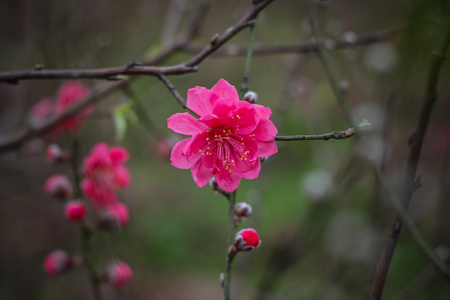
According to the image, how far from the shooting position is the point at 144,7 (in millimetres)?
3350

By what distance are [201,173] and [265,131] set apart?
0.21 m

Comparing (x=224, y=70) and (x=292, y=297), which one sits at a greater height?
(x=224, y=70)

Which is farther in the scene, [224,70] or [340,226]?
[224,70]

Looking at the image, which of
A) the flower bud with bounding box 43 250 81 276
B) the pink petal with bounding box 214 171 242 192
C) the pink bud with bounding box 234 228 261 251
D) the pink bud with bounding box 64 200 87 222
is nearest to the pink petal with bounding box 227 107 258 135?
the pink petal with bounding box 214 171 242 192

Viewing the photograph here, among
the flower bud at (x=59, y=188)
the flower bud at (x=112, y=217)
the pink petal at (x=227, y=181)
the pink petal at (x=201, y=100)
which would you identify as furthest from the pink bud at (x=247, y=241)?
the flower bud at (x=59, y=188)

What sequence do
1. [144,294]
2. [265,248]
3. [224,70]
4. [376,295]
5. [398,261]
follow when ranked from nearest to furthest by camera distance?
[376,295] < [398,261] < [144,294] < [265,248] < [224,70]

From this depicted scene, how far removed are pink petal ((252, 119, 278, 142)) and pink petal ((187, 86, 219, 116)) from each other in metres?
0.13

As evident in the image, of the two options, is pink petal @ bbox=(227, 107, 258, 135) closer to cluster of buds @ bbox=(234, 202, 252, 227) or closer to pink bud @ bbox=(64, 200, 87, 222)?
cluster of buds @ bbox=(234, 202, 252, 227)

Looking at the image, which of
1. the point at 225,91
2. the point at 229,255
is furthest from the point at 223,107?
the point at 229,255

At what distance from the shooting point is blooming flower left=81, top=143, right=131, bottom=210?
1279mm

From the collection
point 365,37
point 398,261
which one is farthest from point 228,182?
point 398,261

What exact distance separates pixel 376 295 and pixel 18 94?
2.32 meters

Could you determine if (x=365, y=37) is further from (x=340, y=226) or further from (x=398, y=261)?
(x=398, y=261)

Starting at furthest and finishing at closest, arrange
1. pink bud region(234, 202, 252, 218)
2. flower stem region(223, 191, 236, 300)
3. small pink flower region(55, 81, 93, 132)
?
small pink flower region(55, 81, 93, 132)
pink bud region(234, 202, 252, 218)
flower stem region(223, 191, 236, 300)
